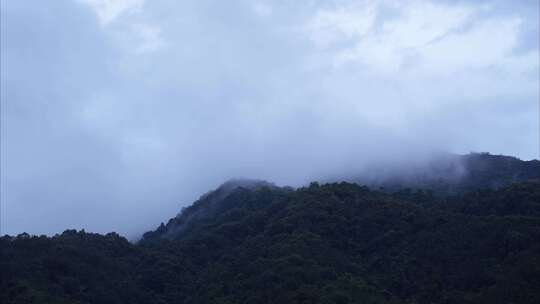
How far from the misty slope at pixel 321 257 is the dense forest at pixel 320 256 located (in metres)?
0.09

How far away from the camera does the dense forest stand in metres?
56.2

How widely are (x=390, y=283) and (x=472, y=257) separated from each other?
19.1 feet

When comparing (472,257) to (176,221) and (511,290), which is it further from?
(176,221)

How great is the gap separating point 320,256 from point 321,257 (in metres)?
0.10

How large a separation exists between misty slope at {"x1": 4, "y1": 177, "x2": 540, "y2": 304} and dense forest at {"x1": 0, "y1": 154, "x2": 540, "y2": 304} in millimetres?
92

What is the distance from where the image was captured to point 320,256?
206 ft

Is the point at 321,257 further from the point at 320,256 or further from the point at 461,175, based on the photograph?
the point at 461,175

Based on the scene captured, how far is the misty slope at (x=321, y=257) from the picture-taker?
2213 inches

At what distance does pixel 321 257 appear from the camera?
62.8m

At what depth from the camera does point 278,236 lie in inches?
2621

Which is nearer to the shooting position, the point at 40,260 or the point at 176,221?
the point at 40,260

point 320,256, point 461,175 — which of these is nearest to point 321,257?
point 320,256

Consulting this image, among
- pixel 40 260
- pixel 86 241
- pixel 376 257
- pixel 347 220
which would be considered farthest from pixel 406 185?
pixel 40 260

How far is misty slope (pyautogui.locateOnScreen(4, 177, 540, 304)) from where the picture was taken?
56.2m
